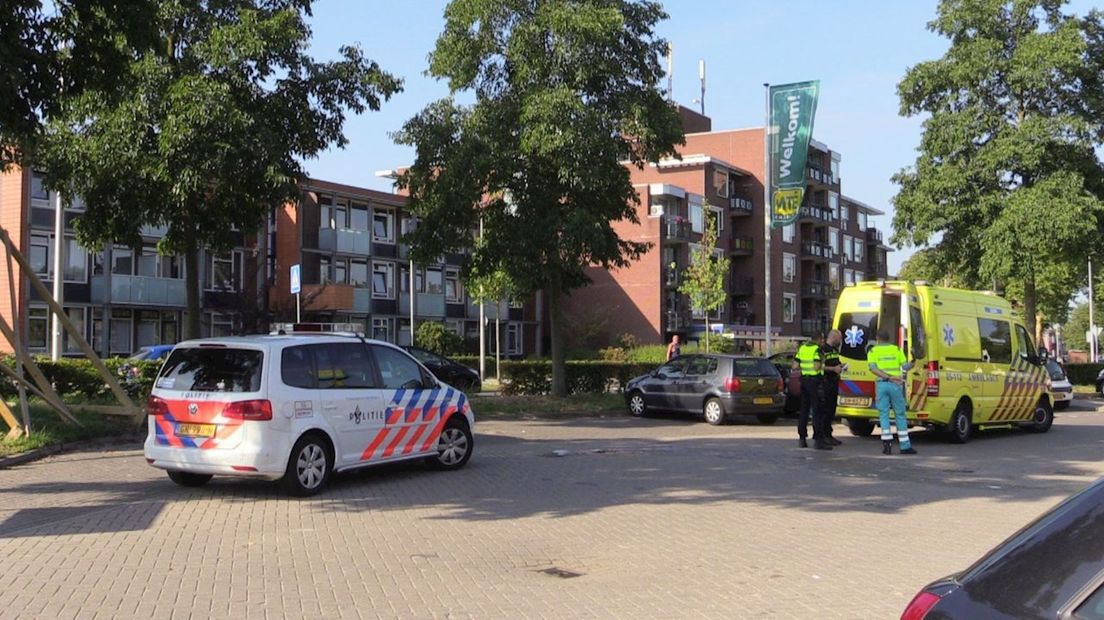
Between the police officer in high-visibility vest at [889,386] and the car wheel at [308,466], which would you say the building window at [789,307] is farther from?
the car wheel at [308,466]

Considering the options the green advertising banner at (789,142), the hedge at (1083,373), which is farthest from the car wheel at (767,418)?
the hedge at (1083,373)

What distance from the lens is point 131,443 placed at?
14398mm

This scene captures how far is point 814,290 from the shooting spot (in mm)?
70375

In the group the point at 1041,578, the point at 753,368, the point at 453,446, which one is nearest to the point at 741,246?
the point at 753,368

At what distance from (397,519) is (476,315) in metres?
45.3

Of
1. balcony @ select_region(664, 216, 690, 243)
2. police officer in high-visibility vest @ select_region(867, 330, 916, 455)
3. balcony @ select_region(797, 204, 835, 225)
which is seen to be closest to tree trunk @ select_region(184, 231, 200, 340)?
police officer in high-visibility vest @ select_region(867, 330, 916, 455)

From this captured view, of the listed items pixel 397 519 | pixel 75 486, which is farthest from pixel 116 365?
pixel 397 519

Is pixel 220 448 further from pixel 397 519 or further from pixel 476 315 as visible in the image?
pixel 476 315

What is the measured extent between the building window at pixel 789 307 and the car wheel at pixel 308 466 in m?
60.8

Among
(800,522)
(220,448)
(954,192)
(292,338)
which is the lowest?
(800,522)

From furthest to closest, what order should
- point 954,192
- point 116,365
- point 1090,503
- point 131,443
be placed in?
point 954,192
point 116,365
point 131,443
point 1090,503

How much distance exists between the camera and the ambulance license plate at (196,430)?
9398 millimetres

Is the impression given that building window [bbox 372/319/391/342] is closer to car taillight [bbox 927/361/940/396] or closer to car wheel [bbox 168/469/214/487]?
car taillight [bbox 927/361/940/396]

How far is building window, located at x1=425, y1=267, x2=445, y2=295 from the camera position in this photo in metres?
51.5
